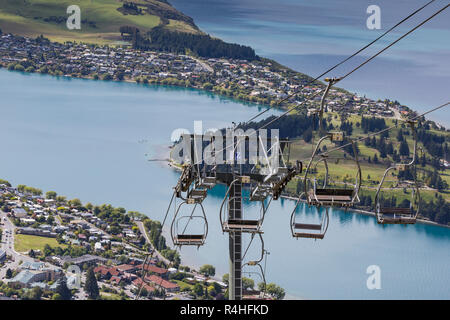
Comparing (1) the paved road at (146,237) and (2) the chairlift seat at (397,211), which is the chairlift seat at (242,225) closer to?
(2) the chairlift seat at (397,211)

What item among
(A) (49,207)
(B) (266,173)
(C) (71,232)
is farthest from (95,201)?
(B) (266,173)

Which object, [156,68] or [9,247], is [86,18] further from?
[9,247]

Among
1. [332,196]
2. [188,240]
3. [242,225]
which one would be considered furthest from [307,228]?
[332,196]

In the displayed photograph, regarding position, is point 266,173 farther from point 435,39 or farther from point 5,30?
point 5,30

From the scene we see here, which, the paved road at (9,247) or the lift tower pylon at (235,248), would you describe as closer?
the lift tower pylon at (235,248)

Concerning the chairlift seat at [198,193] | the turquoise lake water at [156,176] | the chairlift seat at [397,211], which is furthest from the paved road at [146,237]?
the chairlift seat at [397,211]
